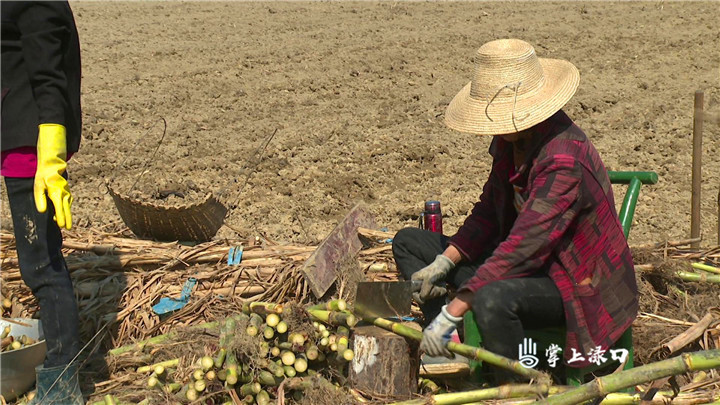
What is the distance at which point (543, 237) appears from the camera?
2.71m

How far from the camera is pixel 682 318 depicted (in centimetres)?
351

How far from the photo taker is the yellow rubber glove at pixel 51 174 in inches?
113

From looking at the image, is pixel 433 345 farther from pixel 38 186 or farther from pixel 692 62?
A: pixel 692 62

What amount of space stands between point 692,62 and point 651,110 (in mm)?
1406

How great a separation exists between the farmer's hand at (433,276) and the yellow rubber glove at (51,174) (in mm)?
1344

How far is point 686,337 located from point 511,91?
3.74 feet

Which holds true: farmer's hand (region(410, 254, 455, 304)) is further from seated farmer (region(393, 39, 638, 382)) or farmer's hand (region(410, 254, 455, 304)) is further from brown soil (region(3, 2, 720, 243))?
brown soil (region(3, 2, 720, 243))

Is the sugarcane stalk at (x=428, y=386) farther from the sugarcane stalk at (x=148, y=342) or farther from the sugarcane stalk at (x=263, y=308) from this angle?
the sugarcane stalk at (x=148, y=342)

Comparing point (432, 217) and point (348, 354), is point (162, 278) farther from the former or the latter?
point (432, 217)

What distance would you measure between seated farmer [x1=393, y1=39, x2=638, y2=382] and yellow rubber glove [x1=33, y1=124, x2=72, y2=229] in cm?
137

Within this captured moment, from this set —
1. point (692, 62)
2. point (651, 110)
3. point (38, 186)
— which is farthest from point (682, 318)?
point (692, 62)

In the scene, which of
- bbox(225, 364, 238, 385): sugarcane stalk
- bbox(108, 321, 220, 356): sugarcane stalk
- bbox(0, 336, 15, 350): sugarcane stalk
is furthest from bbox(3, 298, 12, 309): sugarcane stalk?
bbox(225, 364, 238, 385): sugarcane stalk

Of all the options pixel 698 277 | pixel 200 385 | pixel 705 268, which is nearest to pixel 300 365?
pixel 200 385

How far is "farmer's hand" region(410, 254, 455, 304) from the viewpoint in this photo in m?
3.22
